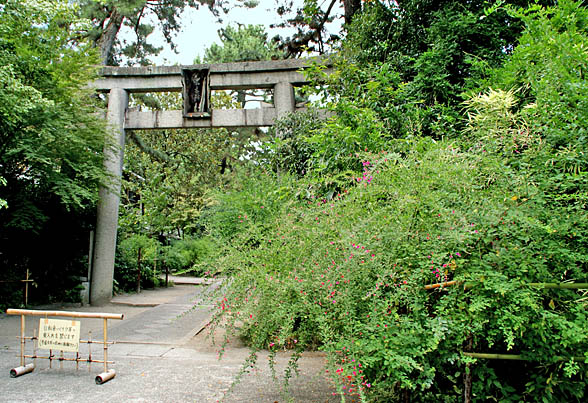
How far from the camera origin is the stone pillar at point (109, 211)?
1034 centimetres

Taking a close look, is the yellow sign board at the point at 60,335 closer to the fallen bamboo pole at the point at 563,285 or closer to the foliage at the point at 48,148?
the foliage at the point at 48,148

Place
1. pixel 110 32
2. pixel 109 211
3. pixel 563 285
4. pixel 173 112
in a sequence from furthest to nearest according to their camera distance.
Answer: pixel 110 32, pixel 109 211, pixel 173 112, pixel 563 285

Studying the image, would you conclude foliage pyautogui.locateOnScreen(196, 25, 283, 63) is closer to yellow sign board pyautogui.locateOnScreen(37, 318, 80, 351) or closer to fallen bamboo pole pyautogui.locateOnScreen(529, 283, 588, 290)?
yellow sign board pyautogui.locateOnScreen(37, 318, 80, 351)

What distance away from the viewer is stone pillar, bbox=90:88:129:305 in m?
10.3

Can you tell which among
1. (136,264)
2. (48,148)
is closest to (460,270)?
(48,148)

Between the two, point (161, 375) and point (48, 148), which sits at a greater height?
point (48, 148)

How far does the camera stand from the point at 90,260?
10703 millimetres

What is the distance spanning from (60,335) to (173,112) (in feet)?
22.3

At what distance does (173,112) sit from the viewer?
10.4m

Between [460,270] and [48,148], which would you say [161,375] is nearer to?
[460,270]

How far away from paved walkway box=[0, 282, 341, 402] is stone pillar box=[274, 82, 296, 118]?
4965 mm

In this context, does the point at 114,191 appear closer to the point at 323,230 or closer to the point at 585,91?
the point at 323,230

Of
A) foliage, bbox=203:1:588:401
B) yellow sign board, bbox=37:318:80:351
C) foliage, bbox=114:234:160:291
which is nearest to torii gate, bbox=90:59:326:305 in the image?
foliage, bbox=114:234:160:291

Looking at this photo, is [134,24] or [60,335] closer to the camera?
[60,335]
